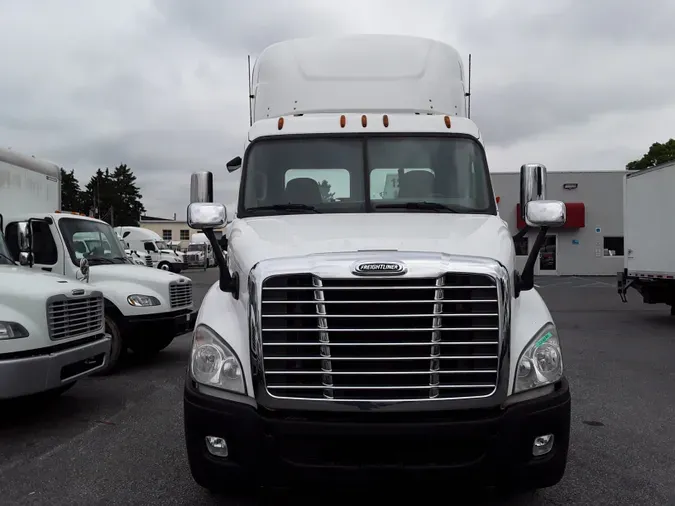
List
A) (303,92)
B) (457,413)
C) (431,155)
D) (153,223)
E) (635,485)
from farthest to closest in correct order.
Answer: (153,223), (303,92), (431,155), (635,485), (457,413)

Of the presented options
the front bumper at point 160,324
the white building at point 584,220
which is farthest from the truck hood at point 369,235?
the white building at point 584,220

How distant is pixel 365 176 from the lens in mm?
4980

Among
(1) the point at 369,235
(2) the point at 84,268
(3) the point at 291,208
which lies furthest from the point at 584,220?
(1) the point at 369,235

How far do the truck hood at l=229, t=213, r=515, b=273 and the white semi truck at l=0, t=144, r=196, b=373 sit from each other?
14.8 ft

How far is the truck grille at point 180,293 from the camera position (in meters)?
A: 9.24

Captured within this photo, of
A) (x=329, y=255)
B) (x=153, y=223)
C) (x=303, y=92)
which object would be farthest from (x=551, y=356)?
(x=153, y=223)

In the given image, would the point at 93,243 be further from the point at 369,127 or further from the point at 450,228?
the point at 450,228

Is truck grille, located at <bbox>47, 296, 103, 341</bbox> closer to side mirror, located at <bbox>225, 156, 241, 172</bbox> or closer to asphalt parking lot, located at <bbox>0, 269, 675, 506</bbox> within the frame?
asphalt parking lot, located at <bbox>0, 269, 675, 506</bbox>

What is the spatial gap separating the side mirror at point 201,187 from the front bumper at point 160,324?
3641 mm

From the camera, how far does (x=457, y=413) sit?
138 inches

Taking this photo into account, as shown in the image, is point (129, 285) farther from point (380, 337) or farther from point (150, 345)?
point (380, 337)

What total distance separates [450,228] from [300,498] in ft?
6.34

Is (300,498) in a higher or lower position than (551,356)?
lower

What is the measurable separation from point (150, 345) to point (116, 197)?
10482cm
